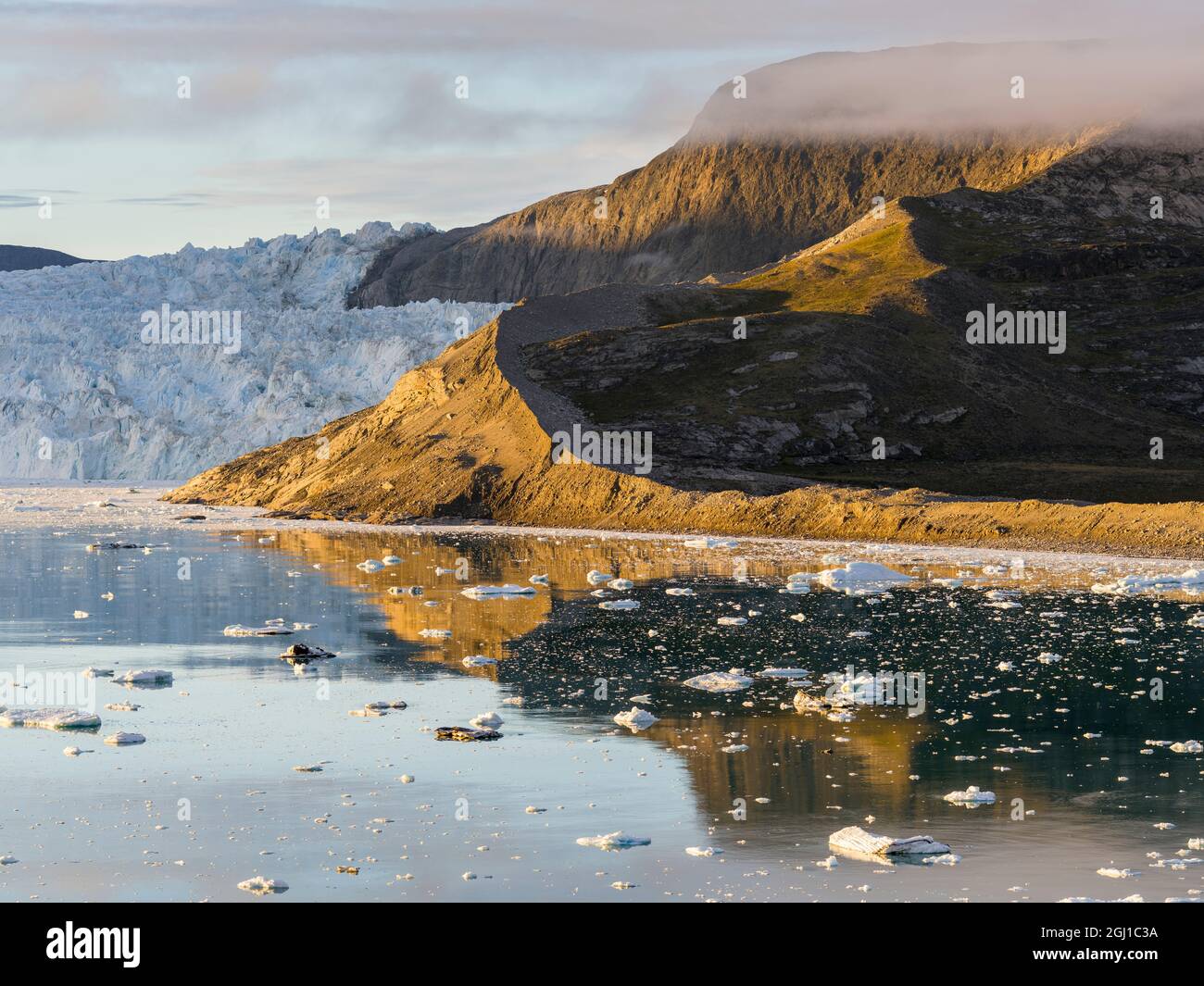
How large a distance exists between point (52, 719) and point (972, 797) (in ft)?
41.0

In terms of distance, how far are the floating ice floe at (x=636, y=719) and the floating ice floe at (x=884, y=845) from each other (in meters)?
6.49

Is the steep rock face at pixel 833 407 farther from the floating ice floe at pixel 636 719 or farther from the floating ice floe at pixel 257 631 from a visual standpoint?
the floating ice floe at pixel 636 719

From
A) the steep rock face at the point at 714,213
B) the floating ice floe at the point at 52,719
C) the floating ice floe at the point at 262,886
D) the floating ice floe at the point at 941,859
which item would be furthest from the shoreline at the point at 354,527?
the steep rock face at the point at 714,213

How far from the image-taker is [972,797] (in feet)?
56.2

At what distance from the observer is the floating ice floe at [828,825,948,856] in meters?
15.0

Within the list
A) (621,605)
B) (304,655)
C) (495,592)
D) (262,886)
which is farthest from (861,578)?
(262,886)

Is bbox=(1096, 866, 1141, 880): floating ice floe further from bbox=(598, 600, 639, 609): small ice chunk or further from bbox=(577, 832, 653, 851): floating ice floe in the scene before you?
bbox=(598, 600, 639, 609): small ice chunk

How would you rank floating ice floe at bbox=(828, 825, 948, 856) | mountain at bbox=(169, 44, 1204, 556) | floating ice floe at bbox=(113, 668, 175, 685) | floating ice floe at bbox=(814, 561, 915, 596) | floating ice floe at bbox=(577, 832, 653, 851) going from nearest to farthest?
1. floating ice floe at bbox=(828, 825, 948, 856)
2. floating ice floe at bbox=(577, 832, 653, 851)
3. floating ice floe at bbox=(113, 668, 175, 685)
4. floating ice floe at bbox=(814, 561, 915, 596)
5. mountain at bbox=(169, 44, 1204, 556)

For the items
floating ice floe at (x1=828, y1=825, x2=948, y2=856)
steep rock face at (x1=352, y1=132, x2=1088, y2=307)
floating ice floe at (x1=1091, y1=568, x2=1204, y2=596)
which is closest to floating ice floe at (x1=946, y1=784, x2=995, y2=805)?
floating ice floe at (x1=828, y1=825, x2=948, y2=856)

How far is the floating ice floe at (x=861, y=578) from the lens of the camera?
39.1m

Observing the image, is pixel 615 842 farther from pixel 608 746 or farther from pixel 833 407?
pixel 833 407

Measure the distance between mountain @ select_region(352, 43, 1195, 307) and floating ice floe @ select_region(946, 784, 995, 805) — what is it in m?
146

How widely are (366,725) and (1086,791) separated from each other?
31.9 feet
